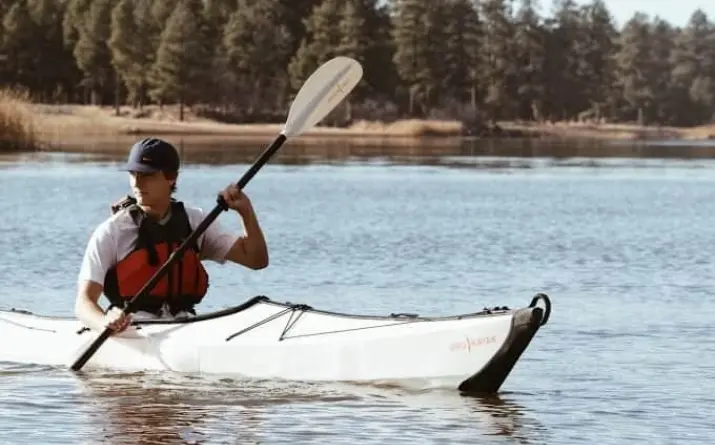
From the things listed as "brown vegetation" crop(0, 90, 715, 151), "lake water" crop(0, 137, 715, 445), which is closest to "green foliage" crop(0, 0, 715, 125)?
"brown vegetation" crop(0, 90, 715, 151)

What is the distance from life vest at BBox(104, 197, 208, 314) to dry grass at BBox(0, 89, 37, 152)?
32984 millimetres

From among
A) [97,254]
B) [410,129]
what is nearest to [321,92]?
[97,254]

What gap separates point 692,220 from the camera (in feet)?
87.8

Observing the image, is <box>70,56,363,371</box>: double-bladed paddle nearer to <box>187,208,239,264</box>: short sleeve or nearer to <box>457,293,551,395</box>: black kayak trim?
<box>187,208,239,264</box>: short sleeve

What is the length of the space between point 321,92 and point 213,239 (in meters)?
1.73

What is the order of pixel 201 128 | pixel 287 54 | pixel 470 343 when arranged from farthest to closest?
pixel 287 54 < pixel 201 128 < pixel 470 343

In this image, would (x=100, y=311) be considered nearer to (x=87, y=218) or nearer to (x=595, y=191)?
(x=87, y=218)

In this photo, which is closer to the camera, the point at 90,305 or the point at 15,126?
the point at 90,305

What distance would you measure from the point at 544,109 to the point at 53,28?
37821 mm

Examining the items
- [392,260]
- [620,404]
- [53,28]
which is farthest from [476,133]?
[620,404]

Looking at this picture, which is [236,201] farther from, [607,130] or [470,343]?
[607,130]

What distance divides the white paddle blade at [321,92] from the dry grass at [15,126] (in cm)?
3173

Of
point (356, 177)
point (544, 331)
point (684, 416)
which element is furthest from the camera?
point (356, 177)

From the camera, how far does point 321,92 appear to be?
11555mm
